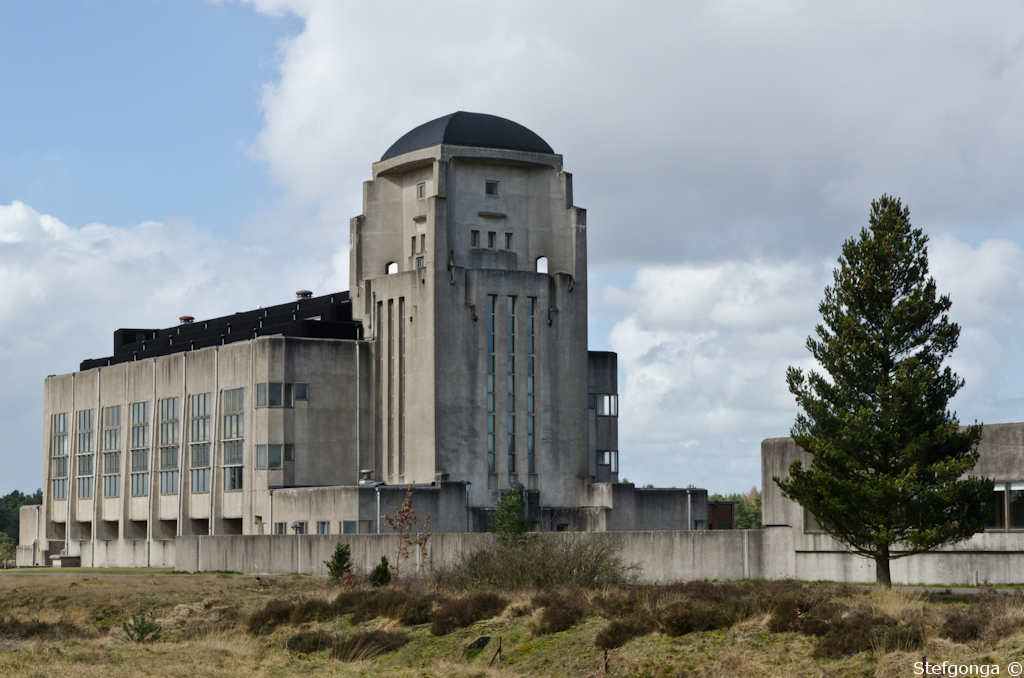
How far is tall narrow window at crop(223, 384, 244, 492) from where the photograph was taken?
79875mm

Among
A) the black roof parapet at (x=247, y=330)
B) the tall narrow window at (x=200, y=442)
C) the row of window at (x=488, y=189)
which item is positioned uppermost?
the row of window at (x=488, y=189)

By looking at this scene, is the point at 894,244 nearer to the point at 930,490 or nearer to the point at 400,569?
the point at 930,490

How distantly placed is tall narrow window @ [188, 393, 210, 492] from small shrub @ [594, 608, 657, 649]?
55.1 meters

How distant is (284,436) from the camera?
7762 centimetres

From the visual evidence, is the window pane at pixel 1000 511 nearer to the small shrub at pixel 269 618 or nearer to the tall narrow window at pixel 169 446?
the small shrub at pixel 269 618

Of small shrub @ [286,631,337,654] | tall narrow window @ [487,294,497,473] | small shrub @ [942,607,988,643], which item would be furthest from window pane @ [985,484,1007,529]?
tall narrow window @ [487,294,497,473]

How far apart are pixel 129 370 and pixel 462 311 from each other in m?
25.9

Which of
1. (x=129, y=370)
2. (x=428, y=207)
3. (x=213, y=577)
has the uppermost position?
(x=428, y=207)

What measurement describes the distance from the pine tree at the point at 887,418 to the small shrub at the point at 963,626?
6.10 m

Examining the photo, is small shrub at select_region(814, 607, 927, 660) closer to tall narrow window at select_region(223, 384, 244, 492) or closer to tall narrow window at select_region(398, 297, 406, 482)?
tall narrow window at select_region(398, 297, 406, 482)

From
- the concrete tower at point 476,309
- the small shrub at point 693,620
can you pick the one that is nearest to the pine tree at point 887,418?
the small shrub at point 693,620

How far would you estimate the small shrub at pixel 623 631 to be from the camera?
101 feet

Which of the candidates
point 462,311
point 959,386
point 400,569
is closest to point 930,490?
point 959,386

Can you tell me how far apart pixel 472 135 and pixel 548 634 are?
51.7 meters
